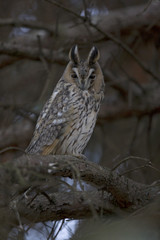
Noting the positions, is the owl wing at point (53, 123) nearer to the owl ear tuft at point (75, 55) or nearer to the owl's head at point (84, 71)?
the owl's head at point (84, 71)

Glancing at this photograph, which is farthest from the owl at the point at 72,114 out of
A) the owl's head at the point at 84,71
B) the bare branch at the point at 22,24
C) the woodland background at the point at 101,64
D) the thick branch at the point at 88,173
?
the bare branch at the point at 22,24

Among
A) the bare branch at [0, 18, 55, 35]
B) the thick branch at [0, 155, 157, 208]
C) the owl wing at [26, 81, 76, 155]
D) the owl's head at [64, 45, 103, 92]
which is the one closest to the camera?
the thick branch at [0, 155, 157, 208]

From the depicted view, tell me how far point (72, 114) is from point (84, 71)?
14.8 inches

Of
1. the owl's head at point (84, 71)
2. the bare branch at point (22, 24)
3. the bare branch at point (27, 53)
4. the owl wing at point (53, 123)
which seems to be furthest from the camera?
the bare branch at point (22, 24)

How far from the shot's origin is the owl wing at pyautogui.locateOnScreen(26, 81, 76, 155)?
11.5 ft

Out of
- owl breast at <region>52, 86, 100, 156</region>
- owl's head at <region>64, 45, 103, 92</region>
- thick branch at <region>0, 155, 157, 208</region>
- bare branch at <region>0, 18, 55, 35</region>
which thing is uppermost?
bare branch at <region>0, 18, 55, 35</region>

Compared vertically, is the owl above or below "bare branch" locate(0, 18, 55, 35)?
below

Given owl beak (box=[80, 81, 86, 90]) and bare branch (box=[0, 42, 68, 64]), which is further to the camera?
bare branch (box=[0, 42, 68, 64])

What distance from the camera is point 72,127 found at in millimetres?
3525

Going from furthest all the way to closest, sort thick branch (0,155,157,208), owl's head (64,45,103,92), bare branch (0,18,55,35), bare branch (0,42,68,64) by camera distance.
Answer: bare branch (0,18,55,35)
bare branch (0,42,68,64)
owl's head (64,45,103,92)
thick branch (0,155,157,208)

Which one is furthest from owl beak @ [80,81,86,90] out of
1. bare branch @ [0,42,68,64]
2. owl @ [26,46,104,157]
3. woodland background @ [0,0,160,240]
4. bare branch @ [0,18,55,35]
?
bare branch @ [0,18,55,35]

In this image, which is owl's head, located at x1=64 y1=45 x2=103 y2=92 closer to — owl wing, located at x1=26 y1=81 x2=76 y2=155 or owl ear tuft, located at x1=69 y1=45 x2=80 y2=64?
owl ear tuft, located at x1=69 y1=45 x2=80 y2=64

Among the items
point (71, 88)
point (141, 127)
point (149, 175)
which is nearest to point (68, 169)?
point (71, 88)

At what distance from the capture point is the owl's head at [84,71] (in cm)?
360
